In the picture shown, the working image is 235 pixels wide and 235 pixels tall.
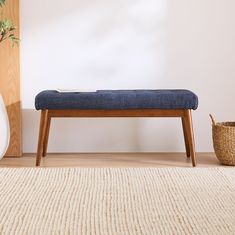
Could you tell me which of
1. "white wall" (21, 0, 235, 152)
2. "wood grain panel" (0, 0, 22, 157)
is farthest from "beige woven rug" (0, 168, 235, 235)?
"white wall" (21, 0, 235, 152)

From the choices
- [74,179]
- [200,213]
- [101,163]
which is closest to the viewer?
[200,213]

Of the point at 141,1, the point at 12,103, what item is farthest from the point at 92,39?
the point at 12,103

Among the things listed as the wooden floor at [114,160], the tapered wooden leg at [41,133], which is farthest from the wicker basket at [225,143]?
the tapered wooden leg at [41,133]

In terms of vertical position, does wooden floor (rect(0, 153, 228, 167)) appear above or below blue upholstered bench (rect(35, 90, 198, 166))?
below

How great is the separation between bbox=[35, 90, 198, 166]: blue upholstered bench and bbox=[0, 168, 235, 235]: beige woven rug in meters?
0.50

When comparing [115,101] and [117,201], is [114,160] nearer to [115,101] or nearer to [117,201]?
[115,101]

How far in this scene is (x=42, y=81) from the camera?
378 cm

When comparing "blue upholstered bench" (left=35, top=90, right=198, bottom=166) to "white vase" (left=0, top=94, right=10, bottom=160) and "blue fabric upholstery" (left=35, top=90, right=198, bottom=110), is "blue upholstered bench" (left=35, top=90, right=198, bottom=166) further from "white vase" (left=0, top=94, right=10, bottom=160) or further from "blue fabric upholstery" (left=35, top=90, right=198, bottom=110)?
"white vase" (left=0, top=94, right=10, bottom=160)

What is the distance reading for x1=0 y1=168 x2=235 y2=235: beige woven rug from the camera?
74.5 inches

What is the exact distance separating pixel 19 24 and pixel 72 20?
0.35 m

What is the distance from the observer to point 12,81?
365 centimetres

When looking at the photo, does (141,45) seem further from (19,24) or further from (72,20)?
(19,24)

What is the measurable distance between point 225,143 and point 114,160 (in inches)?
27.4

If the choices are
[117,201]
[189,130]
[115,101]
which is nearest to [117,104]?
[115,101]
